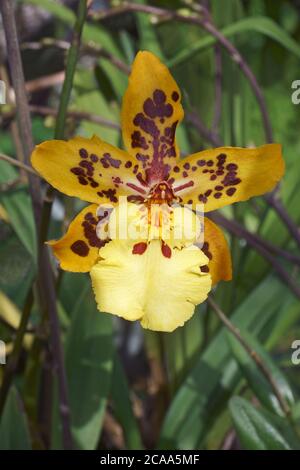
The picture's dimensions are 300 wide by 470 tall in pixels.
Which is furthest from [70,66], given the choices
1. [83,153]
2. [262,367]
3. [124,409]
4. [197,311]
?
[197,311]

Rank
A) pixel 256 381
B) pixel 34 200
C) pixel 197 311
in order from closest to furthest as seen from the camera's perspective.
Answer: pixel 34 200
pixel 256 381
pixel 197 311

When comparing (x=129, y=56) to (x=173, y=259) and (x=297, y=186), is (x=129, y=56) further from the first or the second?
(x=173, y=259)

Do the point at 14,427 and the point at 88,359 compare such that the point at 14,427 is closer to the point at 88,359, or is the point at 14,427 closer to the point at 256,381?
the point at 88,359

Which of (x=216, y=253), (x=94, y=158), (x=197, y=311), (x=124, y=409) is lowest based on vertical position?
(x=124, y=409)

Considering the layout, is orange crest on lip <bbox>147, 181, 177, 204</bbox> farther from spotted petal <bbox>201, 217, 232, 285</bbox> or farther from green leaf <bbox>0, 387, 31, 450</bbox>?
green leaf <bbox>0, 387, 31, 450</bbox>

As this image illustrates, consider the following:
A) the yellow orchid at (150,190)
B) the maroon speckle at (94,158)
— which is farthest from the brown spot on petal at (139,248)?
the maroon speckle at (94,158)

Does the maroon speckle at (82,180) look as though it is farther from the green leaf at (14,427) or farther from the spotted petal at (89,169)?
the green leaf at (14,427)

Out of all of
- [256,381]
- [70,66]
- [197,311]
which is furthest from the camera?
[197,311]

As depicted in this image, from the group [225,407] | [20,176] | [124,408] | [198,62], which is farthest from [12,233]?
[198,62]
